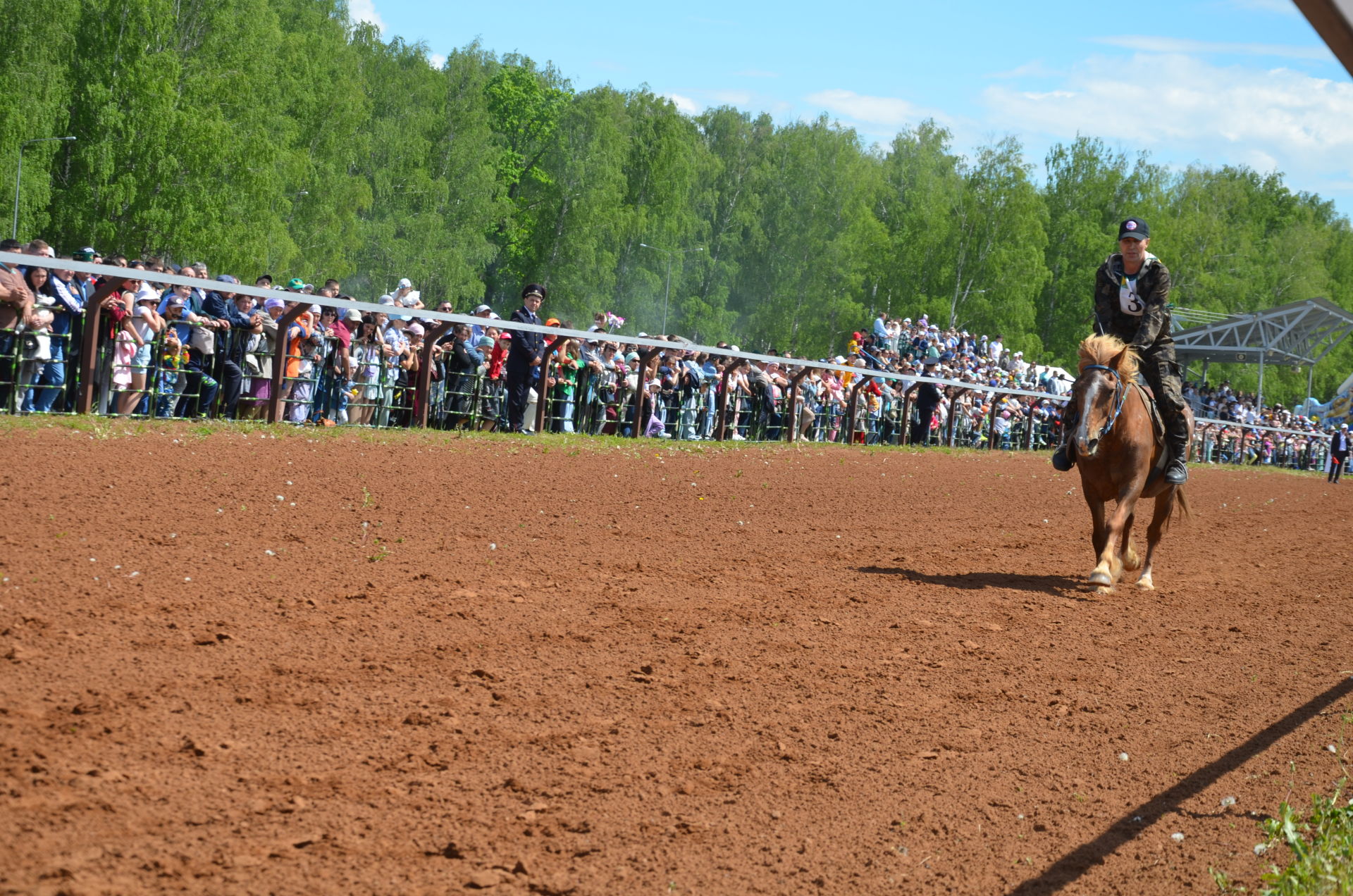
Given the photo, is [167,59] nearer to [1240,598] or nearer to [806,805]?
[1240,598]

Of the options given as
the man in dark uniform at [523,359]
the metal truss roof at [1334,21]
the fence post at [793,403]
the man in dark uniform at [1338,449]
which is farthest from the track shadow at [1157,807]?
the man in dark uniform at [1338,449]

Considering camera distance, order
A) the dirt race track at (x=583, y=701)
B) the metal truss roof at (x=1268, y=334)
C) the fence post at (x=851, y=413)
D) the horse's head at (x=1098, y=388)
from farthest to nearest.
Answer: the metal truss roof at (x=1268, y=334) < the fence post at (x=851, y=413) < the horse's head at (x=1098, y=388) < the dirt race track at (x=583, y=701)

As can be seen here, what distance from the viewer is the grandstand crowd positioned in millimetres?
12367

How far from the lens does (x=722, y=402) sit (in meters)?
21.5

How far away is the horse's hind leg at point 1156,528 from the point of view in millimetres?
10219

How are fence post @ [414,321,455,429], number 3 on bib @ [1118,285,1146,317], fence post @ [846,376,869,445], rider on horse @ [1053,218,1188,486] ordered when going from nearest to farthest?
rider on horse @ [1053,218,1188,486], number 3 on bib @ [1118,285,1146,317], fence post @ [414,321,455,429], fence post @ [846,376,869,445]

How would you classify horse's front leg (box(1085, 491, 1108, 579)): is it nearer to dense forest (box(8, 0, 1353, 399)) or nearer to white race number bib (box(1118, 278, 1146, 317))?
white race number bib (box(1118, 278, 1146, 317))

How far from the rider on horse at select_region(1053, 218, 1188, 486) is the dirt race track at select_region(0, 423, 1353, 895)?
4.05ft

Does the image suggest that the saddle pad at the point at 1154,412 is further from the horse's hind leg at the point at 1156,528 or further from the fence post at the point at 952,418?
the fence post at the point at 952,418

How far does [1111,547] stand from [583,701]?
19.8 ft

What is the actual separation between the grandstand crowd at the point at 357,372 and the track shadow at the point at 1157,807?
35.5 feet

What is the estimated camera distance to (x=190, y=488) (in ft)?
29.5

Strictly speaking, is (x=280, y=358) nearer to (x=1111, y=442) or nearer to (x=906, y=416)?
(x=1111, y=442)

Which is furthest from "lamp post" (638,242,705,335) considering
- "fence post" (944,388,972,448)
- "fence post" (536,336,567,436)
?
"fence post" (536,336,567,436)
